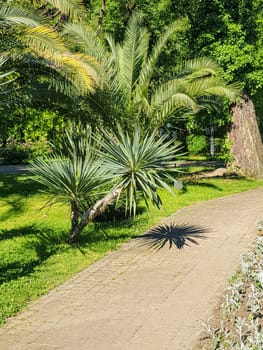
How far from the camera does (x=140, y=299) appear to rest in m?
5.78

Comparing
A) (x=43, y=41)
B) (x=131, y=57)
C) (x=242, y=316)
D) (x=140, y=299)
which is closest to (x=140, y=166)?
(x=140, y=299)

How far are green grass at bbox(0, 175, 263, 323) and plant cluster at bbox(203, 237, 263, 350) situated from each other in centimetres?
228

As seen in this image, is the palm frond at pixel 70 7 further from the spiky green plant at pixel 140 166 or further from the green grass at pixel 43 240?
the spiky green plant at pixel 140 166

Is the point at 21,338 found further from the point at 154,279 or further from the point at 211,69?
the point at 211,69

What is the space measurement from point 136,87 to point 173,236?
4.85 metres

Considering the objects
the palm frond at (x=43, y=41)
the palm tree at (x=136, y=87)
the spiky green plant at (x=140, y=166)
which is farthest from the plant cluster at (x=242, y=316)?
the palm tree at (x=136, y=87)

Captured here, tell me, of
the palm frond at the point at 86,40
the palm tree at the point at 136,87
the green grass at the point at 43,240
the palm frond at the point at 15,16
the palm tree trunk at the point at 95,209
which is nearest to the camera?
the green grass at the point at 43,240

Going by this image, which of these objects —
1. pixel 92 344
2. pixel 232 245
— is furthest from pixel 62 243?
pixel 92 344

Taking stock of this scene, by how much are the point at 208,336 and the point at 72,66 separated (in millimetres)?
5981

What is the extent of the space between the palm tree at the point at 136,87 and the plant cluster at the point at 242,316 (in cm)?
603

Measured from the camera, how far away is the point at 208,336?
463cm

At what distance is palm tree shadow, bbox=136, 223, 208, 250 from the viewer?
8680 mm

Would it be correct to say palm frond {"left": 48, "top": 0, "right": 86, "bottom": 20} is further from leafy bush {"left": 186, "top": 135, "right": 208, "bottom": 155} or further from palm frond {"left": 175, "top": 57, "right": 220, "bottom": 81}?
leafy bush {"left": 186, "top": 135, "right": 208, "bottom": 155}

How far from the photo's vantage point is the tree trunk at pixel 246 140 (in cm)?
1805
